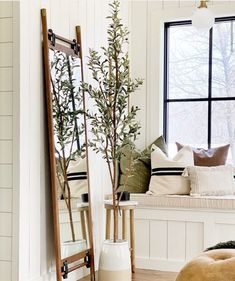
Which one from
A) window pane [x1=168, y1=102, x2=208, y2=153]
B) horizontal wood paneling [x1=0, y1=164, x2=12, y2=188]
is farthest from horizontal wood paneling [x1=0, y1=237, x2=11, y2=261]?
window pane [x1=168, y1=102, x2=208, y2=153]

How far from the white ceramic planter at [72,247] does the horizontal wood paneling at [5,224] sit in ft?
1.72

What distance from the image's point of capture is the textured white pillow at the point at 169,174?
4551 mm

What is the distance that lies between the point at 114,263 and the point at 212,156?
1680 millimetres

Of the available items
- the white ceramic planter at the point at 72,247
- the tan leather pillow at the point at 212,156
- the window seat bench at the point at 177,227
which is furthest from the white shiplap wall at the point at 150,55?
the white ceramic planter at the point at 72,247

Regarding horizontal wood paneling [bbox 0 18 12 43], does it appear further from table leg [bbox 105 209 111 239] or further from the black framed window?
the black framed window

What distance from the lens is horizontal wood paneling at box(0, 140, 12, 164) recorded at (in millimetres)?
3260

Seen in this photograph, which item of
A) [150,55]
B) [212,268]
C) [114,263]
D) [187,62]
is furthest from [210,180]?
[212,268]

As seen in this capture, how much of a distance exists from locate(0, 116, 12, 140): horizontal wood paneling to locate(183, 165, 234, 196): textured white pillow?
193 centimetres

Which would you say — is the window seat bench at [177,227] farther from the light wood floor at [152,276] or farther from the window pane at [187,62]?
the window pane at [187,62]

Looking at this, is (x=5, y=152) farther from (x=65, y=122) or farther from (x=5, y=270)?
(x=5, y=270)

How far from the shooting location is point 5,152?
3.27 meters

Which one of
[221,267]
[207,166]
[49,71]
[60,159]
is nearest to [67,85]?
[49,71]

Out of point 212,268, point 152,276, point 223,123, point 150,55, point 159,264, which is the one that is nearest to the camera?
point 212,268

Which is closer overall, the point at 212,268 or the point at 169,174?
the point at 212,268
